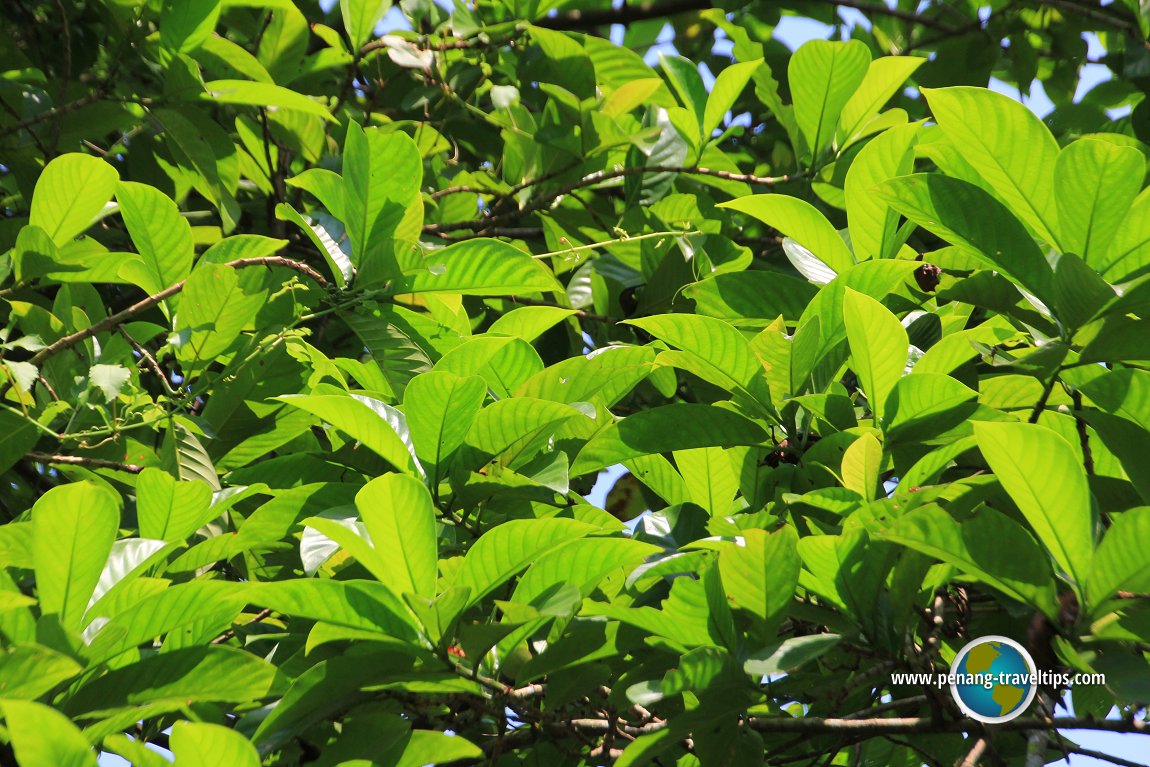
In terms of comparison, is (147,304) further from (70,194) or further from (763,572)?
(763,572)

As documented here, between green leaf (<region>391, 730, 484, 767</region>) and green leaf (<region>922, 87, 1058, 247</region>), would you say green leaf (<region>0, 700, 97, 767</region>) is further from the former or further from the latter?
green leaf (<region>922, 87, 1058, 247</region>)

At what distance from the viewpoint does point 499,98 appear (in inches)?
88.3

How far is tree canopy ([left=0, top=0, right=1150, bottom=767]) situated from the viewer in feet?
3.29

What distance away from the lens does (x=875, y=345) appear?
1155mm

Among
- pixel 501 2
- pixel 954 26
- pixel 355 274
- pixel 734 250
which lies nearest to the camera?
pixel 355 274

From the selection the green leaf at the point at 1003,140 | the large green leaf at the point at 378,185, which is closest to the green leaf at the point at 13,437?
the large green leaf at the point at 378,185

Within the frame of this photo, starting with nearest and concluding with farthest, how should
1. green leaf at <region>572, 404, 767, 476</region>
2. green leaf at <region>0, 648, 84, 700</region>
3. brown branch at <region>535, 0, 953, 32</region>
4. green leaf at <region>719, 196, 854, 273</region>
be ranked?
green leaf at <region>0, 648, 84, 700</region> < green leaf at <region>572, 404, 767, 476</region> < green leaf at <region>719, 196, 854, 273</region> < brown branch at <region>535, 0, 953, 32</region>

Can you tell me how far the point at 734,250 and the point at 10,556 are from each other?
1280 millimetres

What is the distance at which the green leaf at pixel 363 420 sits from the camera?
44.4 inches

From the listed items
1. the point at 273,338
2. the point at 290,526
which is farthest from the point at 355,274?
the point at 290,526

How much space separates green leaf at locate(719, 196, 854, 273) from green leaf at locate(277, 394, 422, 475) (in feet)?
1.85

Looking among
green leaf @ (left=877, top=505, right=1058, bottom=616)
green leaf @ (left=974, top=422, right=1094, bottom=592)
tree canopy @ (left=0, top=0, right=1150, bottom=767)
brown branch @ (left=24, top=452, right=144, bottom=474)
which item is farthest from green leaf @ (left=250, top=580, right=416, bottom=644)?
brown branch @ (left=24, top=452, right=144, bottom=474)

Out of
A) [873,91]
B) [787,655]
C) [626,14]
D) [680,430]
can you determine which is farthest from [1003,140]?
[626,14]

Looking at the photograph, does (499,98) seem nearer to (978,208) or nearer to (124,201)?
(124,201)
